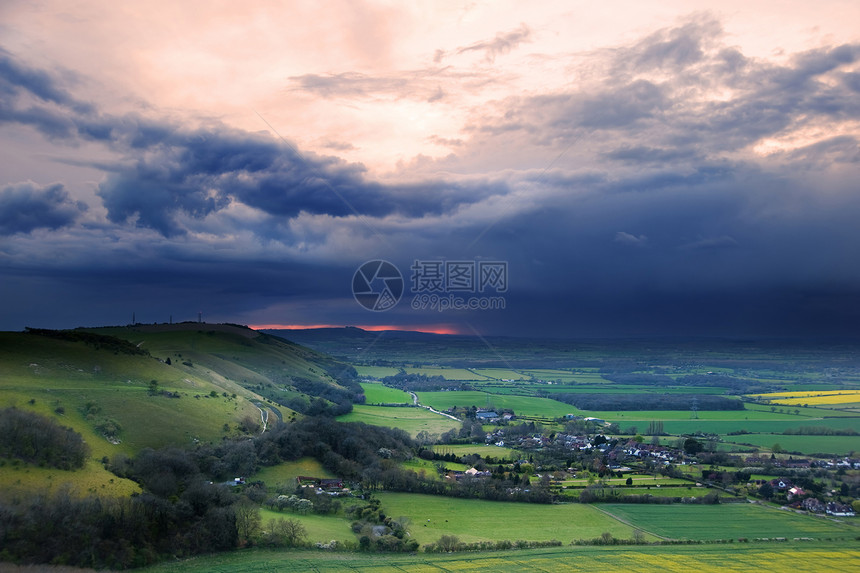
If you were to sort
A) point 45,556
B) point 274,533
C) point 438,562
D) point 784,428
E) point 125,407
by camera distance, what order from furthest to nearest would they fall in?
point 784,428
point 125,407
point 274,533
point 438,562
point 45,556

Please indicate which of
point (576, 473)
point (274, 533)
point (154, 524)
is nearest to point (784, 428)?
point (576, 473)

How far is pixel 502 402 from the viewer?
11725cm

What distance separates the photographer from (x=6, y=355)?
6419cm

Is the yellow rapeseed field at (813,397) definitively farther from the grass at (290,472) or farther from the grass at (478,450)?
the grass at (290,472)

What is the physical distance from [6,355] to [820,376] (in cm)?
20771

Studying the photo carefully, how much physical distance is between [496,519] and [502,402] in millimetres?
71431

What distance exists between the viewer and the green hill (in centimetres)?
5031

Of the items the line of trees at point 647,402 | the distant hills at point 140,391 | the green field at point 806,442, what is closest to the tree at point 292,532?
the distant hills at point 140,391

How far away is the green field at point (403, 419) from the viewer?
8631 cm

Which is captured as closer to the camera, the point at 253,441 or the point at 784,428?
the point at 253,441

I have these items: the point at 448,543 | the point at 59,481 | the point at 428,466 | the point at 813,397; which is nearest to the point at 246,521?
the point at 59,481

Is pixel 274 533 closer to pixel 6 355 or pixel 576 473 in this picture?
pixel 576 473

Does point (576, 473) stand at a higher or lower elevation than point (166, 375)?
lower

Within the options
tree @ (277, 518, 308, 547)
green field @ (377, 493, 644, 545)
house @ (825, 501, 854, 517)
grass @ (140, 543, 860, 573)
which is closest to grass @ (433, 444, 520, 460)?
green field @ (377, 493, 644, 545)
